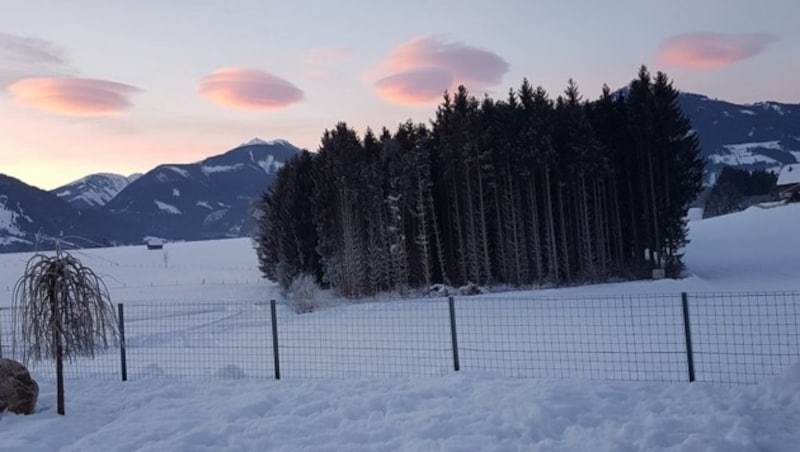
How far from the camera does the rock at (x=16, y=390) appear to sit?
7156 mm

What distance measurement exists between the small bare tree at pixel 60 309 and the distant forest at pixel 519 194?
2287cm

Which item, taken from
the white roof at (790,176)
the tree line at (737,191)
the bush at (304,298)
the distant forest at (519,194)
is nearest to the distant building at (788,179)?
the white roof at (790,176)

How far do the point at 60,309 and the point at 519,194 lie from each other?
26.1 metres

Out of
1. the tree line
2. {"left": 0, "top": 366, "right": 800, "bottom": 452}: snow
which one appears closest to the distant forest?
{"left": 0, "top": 366, "right": 800, "bottom": 452}: snow

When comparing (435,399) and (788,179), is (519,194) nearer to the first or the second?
(435,399)

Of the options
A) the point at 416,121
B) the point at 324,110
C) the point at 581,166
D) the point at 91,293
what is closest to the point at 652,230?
the point at 581,166

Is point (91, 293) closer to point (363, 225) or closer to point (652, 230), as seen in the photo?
point (363, 225)

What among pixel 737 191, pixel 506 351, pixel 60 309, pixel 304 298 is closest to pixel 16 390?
pixel 60 309

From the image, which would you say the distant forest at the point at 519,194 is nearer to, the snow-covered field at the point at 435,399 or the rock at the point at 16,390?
the snow-covered field at the point at 435,399

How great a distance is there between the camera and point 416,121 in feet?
118

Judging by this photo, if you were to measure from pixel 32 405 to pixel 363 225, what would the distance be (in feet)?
81.6

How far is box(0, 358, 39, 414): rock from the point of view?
23.5 ft

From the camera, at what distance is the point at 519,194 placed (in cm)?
3095

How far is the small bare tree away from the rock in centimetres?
32
